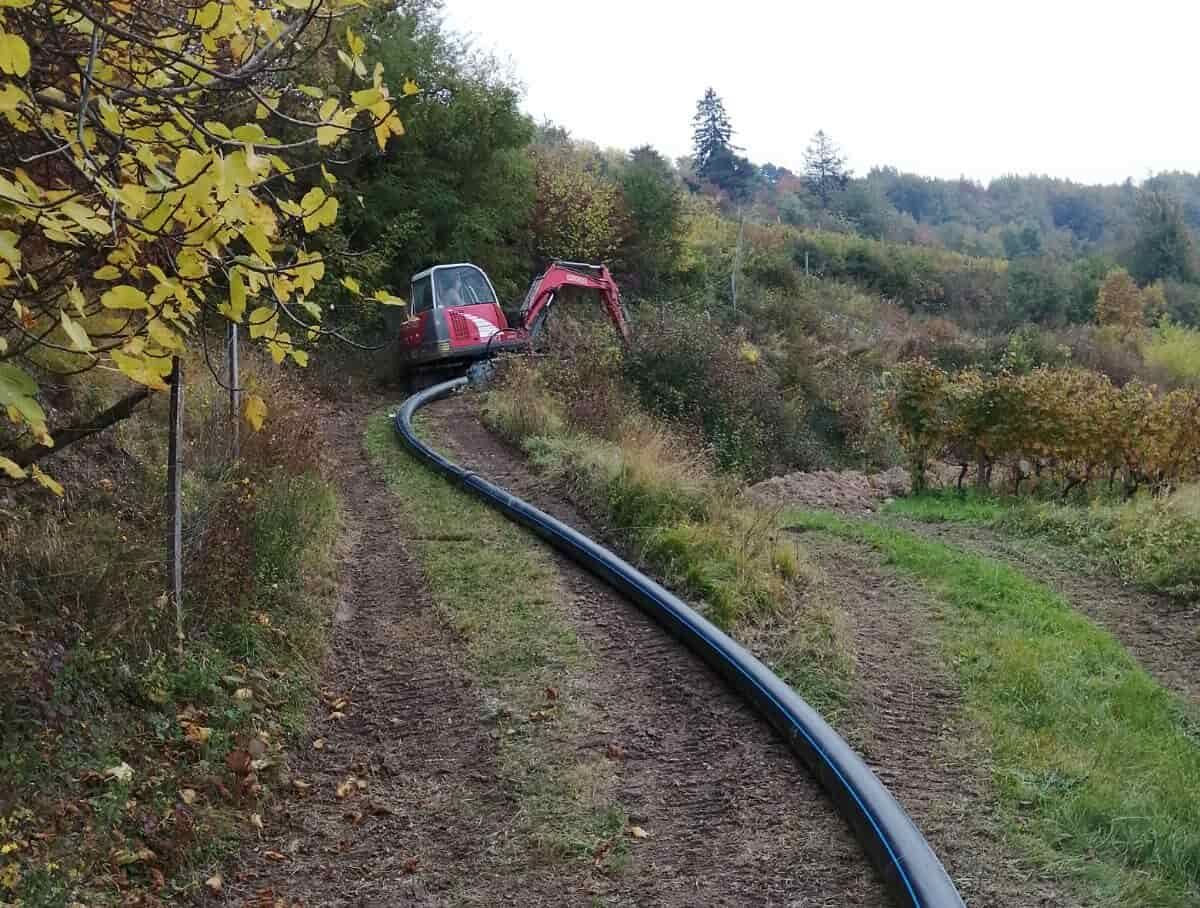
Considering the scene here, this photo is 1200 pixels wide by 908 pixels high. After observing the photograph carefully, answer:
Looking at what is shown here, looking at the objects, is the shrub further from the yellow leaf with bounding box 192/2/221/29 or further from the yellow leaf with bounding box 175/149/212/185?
the yellow leaf with bounding box 175/149/212/185

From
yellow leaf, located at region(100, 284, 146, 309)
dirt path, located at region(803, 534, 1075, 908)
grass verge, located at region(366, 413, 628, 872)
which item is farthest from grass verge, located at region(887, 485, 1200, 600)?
yellow leaf, located at region(100, 284, 146, 309)

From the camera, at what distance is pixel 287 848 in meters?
4.46

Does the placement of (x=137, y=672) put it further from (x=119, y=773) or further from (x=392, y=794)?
(x=392, y=794)

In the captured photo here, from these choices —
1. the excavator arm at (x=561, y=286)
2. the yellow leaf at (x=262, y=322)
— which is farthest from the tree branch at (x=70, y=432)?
the excavator arm at (x=561, y=286)

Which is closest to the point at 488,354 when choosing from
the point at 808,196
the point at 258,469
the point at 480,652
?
the point at 258,469

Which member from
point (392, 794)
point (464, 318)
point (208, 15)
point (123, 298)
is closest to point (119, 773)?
point (392, 794)

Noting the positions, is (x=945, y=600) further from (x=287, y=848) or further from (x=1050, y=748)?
(x=287, y=848)

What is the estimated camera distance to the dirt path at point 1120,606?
7.20 metres

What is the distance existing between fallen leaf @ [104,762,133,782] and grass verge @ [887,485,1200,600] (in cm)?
776

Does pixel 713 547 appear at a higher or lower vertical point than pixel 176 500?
lower

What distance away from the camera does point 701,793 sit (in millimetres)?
4770

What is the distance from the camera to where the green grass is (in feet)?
13.9

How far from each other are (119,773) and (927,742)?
147 inches

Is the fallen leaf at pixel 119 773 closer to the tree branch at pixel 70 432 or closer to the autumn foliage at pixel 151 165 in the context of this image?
the tree branch at pixel 70 432
